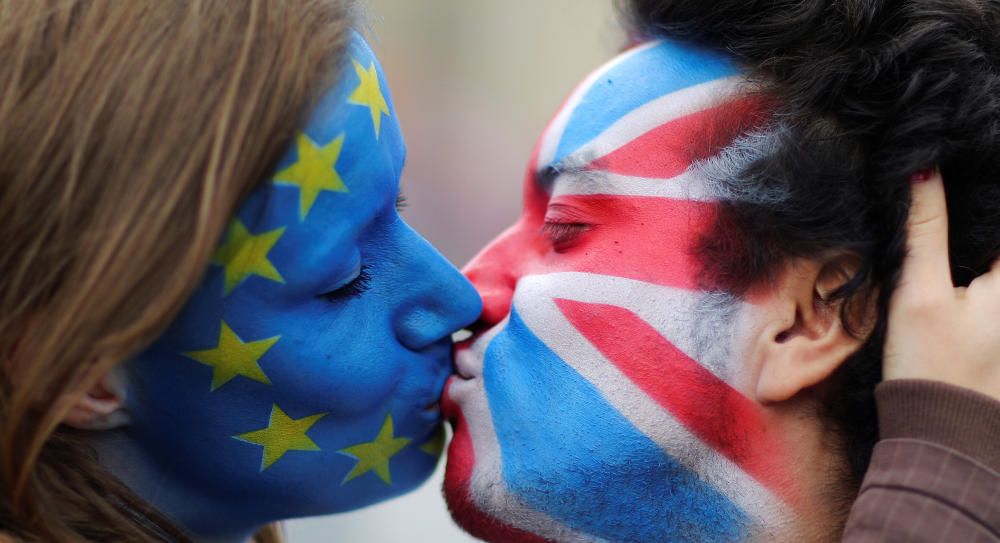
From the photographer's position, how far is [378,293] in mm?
1825

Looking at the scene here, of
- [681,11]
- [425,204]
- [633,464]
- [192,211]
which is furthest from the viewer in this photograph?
[425,204]

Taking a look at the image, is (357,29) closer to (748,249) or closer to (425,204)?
(748,249)

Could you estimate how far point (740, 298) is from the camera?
1.81m

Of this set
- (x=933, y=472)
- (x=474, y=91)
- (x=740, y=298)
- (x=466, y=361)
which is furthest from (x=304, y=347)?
(x=474, y=91)

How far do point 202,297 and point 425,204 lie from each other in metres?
5.36

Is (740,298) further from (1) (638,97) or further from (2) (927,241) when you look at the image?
(1) (638,97)

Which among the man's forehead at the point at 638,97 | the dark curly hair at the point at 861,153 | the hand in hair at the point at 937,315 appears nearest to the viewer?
the hand in hair at the point at 937,315

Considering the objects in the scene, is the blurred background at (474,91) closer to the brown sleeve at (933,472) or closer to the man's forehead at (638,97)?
the man's forehead at (638,97)

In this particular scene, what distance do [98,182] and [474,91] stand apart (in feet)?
20.6

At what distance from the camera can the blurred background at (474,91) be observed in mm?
6984

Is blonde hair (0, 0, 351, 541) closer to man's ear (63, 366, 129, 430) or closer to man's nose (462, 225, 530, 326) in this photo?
man's ear (63, 366, 129, 430)

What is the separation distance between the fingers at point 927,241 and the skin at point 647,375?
0.16m

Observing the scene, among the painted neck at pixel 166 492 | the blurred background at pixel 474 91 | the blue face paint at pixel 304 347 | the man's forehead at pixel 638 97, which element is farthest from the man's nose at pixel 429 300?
the blurred background at pixel 474 91

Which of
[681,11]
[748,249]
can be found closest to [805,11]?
[681,11]
